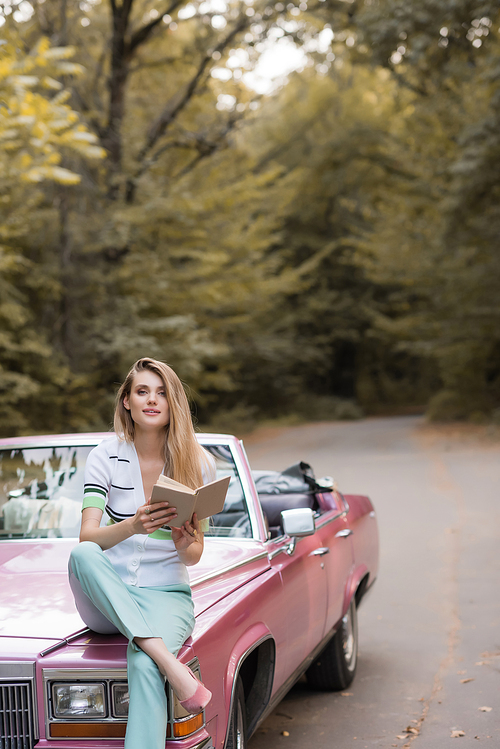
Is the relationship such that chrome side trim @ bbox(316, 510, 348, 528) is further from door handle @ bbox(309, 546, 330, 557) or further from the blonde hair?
the blonde hair

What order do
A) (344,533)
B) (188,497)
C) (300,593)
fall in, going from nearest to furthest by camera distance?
1. (188,497)
2. (300,593)
3. (344,533)

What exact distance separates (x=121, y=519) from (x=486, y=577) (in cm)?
602

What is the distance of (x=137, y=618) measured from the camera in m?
2.43

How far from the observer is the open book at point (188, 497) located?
2.34 metres

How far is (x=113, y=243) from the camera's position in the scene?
16.5 metres

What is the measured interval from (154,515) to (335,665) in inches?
113

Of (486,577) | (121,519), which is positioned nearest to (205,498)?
(121,519)

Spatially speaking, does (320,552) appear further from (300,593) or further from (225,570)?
(225,570)

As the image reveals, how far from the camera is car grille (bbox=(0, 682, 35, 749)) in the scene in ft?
7.89

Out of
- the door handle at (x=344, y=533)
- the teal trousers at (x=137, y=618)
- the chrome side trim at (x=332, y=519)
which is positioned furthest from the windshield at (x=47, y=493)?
the teal trousers at (x=137, y=618)

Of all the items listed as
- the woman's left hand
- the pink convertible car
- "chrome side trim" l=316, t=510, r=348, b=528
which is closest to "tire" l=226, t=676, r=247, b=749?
the pink convertible car

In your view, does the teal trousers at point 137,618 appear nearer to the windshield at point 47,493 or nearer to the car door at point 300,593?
the car door at point 300,593

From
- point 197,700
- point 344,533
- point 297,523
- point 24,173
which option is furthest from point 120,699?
point 24,173

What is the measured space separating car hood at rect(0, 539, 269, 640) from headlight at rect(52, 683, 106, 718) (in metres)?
0.18
